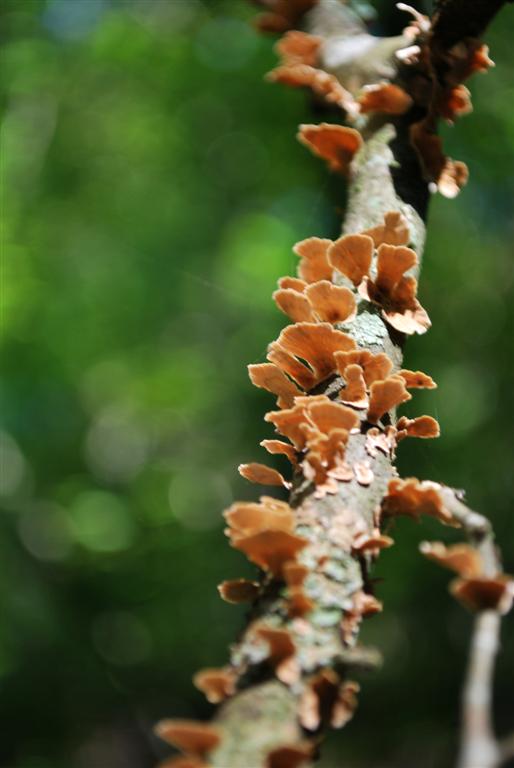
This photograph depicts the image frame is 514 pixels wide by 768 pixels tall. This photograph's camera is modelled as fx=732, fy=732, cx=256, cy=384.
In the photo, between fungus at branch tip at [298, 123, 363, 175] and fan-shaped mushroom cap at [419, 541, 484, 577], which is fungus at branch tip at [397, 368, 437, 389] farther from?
fungus at branch tip at [298, 123, 363, 175]

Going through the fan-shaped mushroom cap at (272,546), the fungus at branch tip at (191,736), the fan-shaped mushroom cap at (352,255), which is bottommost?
the fungus at branch tip at (191,736)

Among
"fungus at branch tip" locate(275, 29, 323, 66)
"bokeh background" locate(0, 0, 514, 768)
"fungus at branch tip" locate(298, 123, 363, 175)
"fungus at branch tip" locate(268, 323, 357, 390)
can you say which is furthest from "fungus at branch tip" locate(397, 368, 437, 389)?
"bokeh background" locate(0, 0, 514, 768)

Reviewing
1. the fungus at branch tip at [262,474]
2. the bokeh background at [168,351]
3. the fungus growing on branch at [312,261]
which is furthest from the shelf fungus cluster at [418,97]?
the bokeh background at [168,351]

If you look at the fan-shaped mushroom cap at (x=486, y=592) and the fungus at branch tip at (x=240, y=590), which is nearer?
the fan-shaped mushroom cap at (x=486, y=592)

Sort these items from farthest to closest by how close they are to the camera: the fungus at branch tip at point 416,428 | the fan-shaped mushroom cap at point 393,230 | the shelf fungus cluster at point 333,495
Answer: the fan-shaped mushroom cap at point 393,230, the fungus at branch tip at point 416,428, the shelf fungus cluster at point 333,495

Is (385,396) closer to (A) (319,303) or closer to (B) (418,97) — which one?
(A) (319,303)

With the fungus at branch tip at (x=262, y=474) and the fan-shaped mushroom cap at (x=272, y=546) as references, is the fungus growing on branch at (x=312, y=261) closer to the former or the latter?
the fungus at branch tip at (x=262, y=474)

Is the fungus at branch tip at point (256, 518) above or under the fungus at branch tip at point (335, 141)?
under
